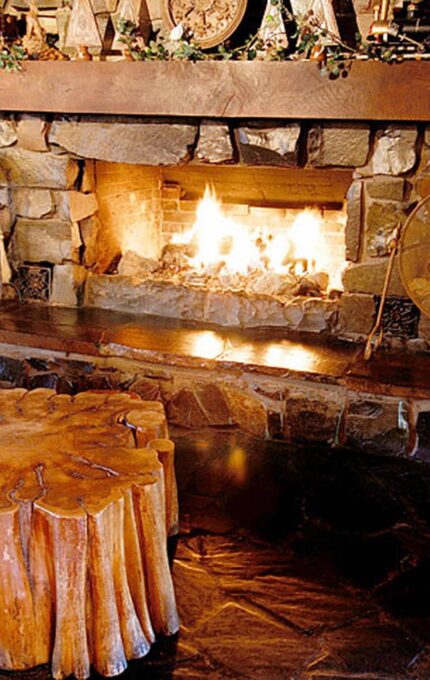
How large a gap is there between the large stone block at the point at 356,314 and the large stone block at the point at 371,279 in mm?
44

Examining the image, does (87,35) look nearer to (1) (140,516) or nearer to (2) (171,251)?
(2) (171,251)

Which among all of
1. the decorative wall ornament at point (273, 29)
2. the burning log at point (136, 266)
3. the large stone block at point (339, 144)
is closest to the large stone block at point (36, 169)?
the burning log at point (136, 266)

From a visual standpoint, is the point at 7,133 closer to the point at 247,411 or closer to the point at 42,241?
the point at 42,241

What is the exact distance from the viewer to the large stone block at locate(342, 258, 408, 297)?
3.66m

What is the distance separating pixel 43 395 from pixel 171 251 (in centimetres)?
238

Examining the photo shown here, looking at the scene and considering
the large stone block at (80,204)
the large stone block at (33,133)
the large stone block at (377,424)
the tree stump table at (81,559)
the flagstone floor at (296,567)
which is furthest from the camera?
the large stone block at (80,204)

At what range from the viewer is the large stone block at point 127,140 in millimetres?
3828

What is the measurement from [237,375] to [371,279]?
938 millimetres

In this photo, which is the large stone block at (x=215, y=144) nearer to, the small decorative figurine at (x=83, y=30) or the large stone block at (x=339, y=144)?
the large stone block at (x=339, y=144)

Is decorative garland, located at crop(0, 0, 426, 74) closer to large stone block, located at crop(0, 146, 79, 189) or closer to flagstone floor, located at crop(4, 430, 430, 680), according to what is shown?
large stone block, located at crop(0, 146, 79, 189)

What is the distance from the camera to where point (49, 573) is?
198cm

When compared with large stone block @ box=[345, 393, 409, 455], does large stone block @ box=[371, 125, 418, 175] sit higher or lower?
higher

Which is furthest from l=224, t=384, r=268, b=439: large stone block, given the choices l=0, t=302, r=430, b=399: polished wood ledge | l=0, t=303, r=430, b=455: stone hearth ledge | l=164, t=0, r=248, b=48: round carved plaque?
l=164, t=0, r=248, b=48: round carved plaque

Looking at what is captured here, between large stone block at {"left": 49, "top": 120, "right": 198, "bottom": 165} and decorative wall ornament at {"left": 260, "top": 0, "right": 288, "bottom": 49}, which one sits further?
large stone block at {"left": 49, "top": 120, "right": 198, "bottom": 165}
